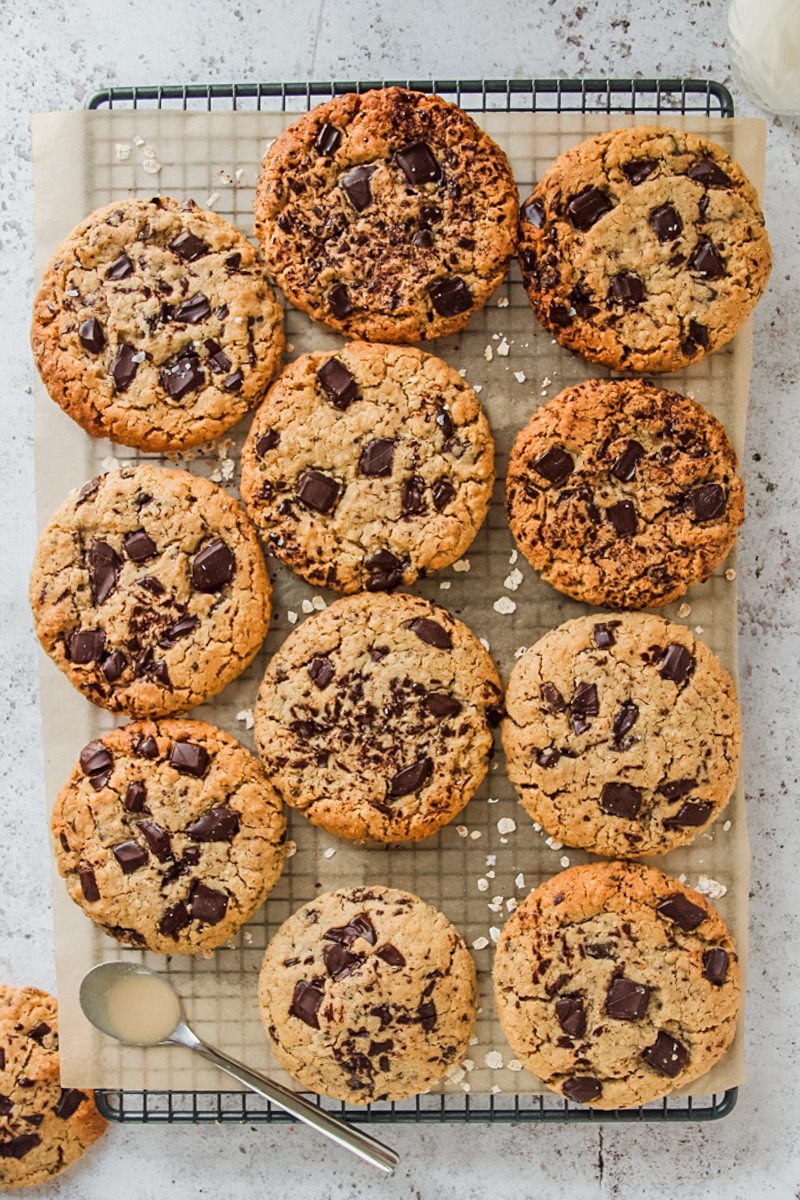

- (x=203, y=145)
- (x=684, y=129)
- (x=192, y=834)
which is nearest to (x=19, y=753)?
(x=192, y=834)

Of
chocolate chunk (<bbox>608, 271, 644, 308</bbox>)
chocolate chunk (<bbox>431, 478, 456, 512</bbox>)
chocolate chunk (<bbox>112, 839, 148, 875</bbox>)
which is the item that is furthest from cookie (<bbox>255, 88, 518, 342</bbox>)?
chocolate chunk (<bbox>112, 839, 148, 875</bbox>)

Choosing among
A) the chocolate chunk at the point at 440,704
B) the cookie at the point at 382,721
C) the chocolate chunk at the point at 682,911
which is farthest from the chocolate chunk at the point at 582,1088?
the chocolate chunk at the point at 440,704

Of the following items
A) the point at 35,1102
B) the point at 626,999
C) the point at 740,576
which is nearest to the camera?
the point at 626,999

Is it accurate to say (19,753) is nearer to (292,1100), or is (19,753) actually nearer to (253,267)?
(292,1100)

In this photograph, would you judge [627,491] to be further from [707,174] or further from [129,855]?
[129,855]

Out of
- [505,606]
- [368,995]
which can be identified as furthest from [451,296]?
[368,995]

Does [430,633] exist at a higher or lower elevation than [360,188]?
lower
